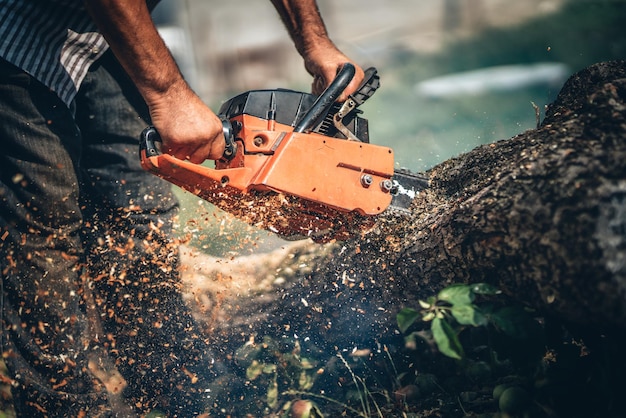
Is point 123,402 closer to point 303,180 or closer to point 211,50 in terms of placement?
point 303,180

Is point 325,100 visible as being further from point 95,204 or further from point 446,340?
point 95,204

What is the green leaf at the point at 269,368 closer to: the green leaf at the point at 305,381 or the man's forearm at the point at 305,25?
the green leaf at the point at 305,381

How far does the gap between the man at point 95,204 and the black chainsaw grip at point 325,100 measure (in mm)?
128

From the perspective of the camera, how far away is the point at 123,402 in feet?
5.90

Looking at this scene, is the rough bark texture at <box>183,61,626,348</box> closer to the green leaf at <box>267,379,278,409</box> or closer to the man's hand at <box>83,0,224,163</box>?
the green leaf at <box>267,379,278,409</box>

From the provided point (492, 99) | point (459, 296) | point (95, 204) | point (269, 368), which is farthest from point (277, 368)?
point (492, 99)

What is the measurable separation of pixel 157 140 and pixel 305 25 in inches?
37.6

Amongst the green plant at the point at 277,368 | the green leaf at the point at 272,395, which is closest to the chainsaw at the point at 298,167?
the green plant at the point at 277,368

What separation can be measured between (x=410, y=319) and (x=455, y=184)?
76 centimetres

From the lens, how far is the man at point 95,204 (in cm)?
141

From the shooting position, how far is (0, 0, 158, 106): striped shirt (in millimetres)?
1423

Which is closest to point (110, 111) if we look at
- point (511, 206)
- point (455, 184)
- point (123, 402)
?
point (123, 402)

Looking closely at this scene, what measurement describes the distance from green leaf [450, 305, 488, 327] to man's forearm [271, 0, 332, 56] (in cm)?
132

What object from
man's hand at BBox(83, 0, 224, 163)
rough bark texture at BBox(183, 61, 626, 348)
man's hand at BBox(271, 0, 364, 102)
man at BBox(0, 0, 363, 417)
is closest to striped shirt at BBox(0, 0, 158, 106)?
man at BBox(0, 0, 363, 417)
